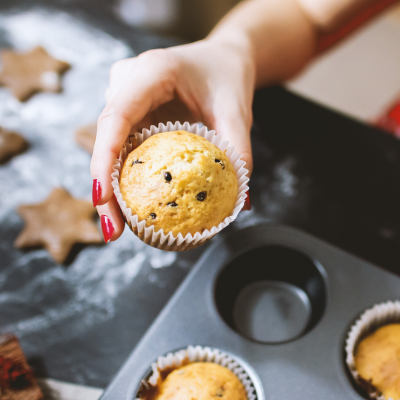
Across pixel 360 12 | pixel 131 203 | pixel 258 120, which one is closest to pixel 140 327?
pixel 131 203

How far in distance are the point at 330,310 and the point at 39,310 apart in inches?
37.9

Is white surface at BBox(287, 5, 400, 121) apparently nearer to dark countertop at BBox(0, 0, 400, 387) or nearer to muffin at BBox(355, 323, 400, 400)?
dark countertop at BBox(0, 0, 400, 387)

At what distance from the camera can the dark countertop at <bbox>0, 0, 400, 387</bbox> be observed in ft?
4.04

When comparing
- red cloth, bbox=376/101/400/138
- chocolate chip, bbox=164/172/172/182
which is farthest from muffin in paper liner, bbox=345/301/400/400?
red cloth, bbox=376/101/400/138

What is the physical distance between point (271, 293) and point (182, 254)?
352mm

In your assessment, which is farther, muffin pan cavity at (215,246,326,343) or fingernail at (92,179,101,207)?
muffin pan cavity at (215,246,326,343)

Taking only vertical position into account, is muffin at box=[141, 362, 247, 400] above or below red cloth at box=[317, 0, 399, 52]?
below

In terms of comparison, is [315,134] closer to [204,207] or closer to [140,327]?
[204,207]

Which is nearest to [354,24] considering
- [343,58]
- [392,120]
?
[392,120]

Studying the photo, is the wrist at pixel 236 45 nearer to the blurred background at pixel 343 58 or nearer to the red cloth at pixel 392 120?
the red cloth at pixel 392 120

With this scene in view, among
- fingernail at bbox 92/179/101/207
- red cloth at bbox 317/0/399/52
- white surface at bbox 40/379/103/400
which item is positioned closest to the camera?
fingernail at bbox 92/179/101/207

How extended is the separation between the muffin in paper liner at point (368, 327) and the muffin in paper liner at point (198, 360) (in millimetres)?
296

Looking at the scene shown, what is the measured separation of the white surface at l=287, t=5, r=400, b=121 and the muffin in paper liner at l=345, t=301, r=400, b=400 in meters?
2.54

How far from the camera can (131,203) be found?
93cm
